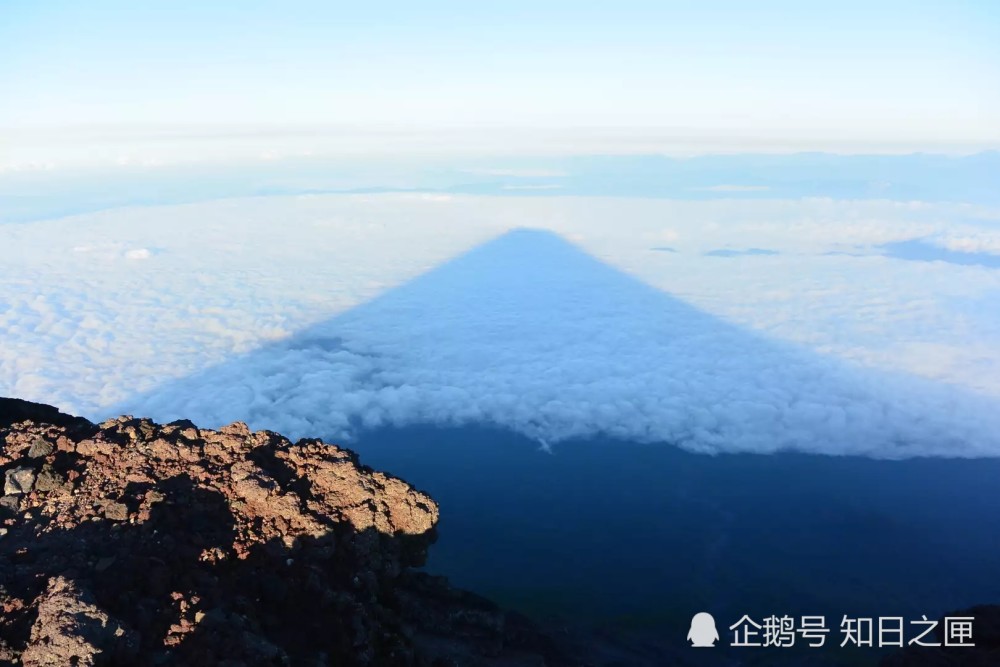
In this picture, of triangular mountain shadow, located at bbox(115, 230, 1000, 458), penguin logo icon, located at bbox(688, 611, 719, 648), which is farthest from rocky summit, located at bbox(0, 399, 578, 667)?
triangular mountain shadow, located at bbox(115, 230, 1000, 458)

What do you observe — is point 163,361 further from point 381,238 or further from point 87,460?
point 381,238

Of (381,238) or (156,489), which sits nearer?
(156,489)

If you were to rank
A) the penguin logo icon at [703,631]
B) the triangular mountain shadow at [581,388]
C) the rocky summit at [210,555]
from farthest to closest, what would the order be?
the triangular mountain shadow at [581,388], the penguin logo icon at [703,631], the rocky summit at [210,555]

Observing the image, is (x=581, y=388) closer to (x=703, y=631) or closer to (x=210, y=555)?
(x=703, y=631)

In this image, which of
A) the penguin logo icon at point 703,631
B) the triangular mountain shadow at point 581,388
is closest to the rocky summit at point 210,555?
the penguin logo icon at point 703,631

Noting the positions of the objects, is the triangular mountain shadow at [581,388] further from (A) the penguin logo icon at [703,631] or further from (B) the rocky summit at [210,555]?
(B) the rocky summit at [210,555]

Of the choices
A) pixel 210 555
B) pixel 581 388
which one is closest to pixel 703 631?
pixel 210 555

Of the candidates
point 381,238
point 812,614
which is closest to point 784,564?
point 812,614
